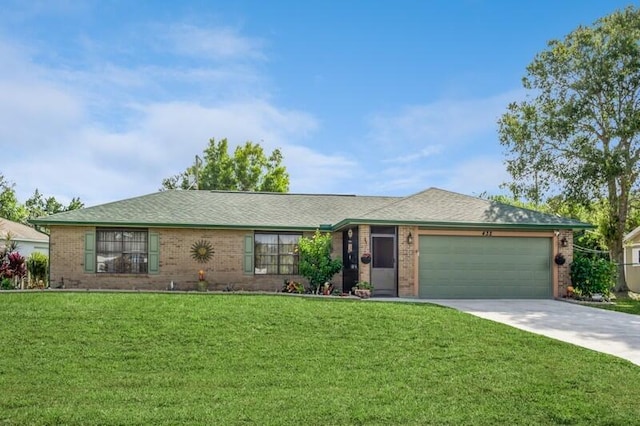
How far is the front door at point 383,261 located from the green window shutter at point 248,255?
4.31 metres

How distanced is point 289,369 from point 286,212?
12333mm

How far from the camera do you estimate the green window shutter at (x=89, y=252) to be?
709 inches

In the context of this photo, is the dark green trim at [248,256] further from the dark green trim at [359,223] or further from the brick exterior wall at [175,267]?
the dark green trim at [359,223]

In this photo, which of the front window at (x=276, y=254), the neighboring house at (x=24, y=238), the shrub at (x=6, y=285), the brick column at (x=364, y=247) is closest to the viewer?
the brick column at (x=364, y=247)

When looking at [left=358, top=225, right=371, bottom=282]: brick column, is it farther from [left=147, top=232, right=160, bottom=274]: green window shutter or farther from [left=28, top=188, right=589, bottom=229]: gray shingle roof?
[left=147, top=232, right=160, bottom=274]: green window shutter

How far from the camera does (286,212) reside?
20156 mm

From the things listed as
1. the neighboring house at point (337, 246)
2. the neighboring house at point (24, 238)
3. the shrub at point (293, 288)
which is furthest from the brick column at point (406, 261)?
the neighboring house at point (24, 238)

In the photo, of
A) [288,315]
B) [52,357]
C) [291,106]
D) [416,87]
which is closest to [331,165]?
[291,106]

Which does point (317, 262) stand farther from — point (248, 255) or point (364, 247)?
point (248, 255)

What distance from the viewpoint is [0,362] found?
820cm

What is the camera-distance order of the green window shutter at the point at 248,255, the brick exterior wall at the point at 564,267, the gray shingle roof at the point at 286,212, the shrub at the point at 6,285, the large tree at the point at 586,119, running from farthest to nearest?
the large tree at the point at 586,119, the green window shutter at the point at 248,255, the brick exterior wall at the point at 564,267, the gray shingle roof at the point at 286,212, the shrub at the point at 6,285

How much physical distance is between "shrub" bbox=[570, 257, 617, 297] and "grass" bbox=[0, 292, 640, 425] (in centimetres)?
733

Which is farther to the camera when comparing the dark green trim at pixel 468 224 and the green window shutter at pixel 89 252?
the green window shutter at pixel 89 252

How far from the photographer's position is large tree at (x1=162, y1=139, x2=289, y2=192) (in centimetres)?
4025
